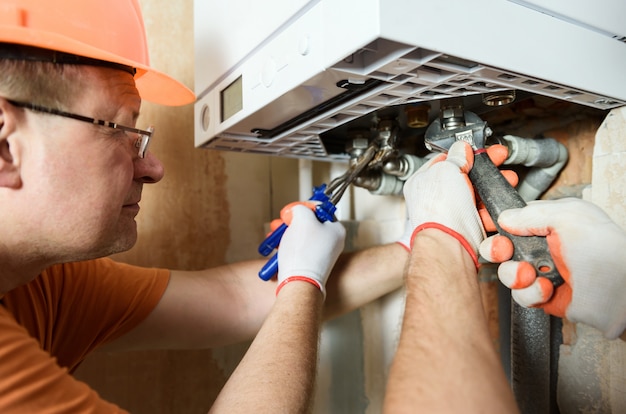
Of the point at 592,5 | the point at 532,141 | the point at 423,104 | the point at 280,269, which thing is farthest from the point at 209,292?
the point at 592,5

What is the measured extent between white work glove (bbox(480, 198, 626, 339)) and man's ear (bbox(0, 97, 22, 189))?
62 centimetres

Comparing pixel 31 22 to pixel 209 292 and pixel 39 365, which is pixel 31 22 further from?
pixel 209 292

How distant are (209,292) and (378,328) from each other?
1.43ft

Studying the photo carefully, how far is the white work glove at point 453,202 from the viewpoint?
0.60 metres

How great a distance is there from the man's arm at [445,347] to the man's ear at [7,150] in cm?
53

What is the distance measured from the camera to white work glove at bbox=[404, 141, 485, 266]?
1.97 feet

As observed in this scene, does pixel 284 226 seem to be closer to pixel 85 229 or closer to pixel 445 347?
pixel 85 229

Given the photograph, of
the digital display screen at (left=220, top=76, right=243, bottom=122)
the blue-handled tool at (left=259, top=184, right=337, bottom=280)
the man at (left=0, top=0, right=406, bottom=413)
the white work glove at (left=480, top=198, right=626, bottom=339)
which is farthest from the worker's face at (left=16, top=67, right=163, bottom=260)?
the white work glove at (left=480, top=198, right=626, bottom=339)

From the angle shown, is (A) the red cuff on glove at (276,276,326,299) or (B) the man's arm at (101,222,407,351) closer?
(A) the red cuff on glove at (276,276,326,299)

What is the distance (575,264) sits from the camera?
504mm


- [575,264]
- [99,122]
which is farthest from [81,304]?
[575,264]

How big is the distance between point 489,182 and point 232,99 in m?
0.44

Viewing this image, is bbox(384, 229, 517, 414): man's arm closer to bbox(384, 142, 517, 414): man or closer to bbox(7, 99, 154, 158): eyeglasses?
bbox(384, 142, 517, 414): man

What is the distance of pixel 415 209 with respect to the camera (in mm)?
661
